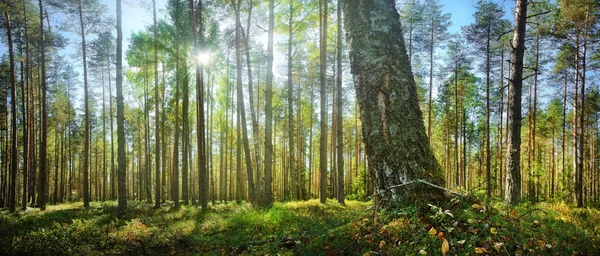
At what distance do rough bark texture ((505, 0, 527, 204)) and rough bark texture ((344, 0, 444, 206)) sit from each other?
6.19m

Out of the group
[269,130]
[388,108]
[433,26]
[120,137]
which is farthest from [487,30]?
[120,137]

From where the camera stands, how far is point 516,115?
7.34 m

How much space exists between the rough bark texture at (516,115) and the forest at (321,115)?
0.04 meters

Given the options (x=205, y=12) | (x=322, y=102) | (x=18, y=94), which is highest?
(x=205, y=12)

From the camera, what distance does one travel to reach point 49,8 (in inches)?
620

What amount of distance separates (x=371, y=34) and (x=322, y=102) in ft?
30.2

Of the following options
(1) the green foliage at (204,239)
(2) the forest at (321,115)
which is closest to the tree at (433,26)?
(2) the forest at (321,115)

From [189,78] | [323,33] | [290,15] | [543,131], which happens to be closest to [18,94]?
[189,78]

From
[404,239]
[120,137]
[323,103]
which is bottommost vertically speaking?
[404,239]

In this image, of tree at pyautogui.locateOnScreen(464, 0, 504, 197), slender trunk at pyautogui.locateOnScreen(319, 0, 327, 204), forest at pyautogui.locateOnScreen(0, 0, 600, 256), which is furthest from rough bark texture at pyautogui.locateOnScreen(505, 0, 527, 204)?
tree at pyautogui.locateOnScreen(464, 0, 504, 197)

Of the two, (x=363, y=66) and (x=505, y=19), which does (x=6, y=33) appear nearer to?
(x=363, y=66)

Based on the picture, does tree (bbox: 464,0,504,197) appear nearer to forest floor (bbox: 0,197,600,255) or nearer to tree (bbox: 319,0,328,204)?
tree (bbox: 319,0,328,204)

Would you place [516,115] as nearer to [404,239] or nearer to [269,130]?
[404,239]

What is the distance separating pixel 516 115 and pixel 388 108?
6.62 metres
